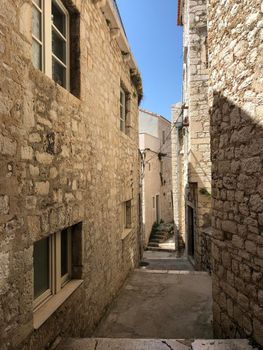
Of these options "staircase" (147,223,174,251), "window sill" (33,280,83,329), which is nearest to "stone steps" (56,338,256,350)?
"window sill" (33,280,83,329)

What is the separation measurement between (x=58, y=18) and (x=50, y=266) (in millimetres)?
2814

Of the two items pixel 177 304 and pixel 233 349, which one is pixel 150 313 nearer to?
pixel 177 304

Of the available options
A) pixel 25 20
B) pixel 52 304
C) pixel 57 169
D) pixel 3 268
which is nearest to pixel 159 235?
pixel 52 304

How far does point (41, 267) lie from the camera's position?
A: 10.0ft

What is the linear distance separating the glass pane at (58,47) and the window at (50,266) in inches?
80.2

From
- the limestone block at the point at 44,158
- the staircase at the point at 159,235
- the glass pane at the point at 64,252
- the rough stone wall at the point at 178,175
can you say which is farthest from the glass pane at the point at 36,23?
the staircase at the point at 159,235

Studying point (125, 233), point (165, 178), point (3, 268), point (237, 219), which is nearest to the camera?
point (3, 268)

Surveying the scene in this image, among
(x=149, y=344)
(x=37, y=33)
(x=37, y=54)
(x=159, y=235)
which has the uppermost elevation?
(x=37, y=33)

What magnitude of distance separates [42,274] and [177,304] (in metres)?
2.94

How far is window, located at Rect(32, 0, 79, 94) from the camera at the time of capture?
2941 mm

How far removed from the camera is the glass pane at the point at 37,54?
9.37 feet

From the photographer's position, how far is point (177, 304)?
17.1ft

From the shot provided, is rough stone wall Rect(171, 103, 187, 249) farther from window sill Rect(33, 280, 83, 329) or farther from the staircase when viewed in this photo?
window sill Rect(33, 280, 83, 329)

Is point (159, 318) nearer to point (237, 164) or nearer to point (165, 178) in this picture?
point (237, 164)
